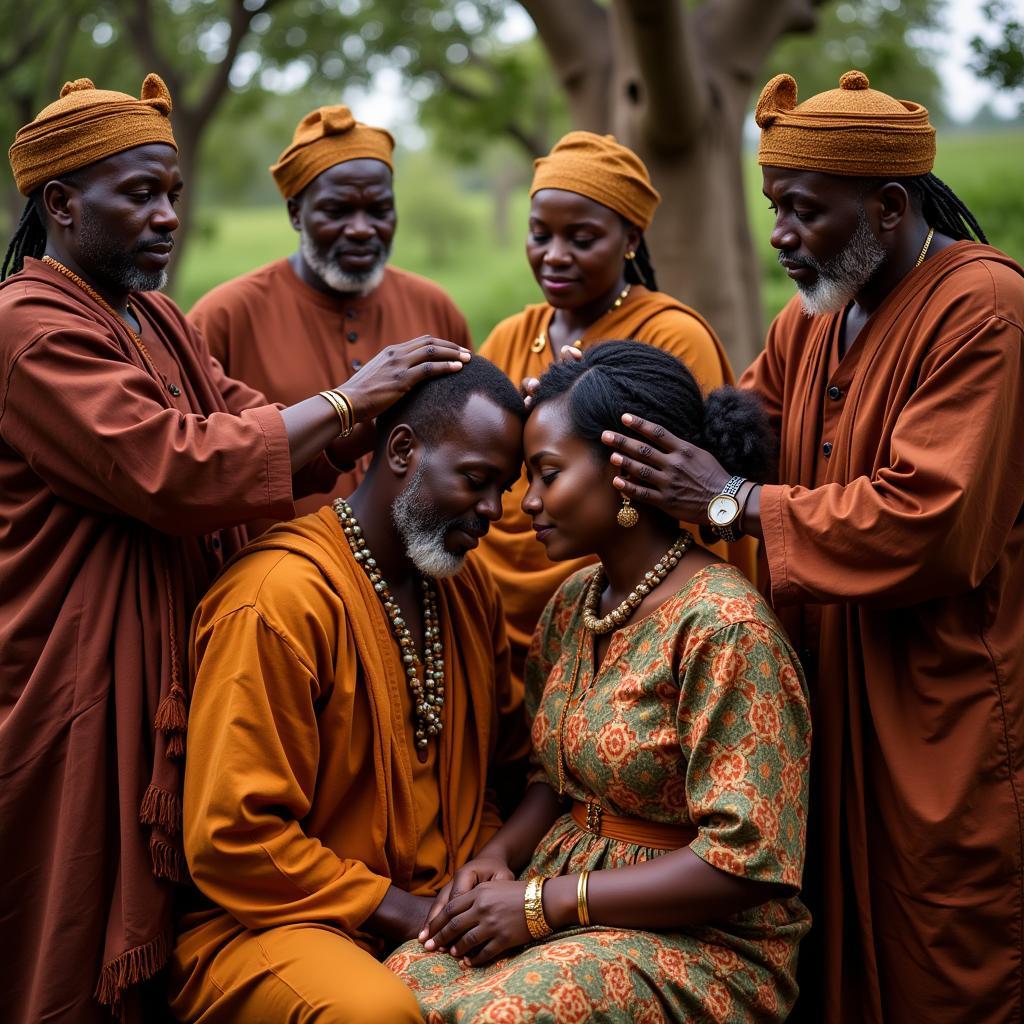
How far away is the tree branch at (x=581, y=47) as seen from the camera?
8.72 m

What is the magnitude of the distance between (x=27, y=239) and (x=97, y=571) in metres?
1.16

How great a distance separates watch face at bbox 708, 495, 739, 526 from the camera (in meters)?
3.46

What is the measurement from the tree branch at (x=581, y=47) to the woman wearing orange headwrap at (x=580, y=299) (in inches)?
158

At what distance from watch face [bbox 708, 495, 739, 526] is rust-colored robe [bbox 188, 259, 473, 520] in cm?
209

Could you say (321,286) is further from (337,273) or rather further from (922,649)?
(922,649)

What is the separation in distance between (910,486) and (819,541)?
0.90 ft

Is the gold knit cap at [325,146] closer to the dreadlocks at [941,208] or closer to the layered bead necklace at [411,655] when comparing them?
the layered bead necklace at [411,655]

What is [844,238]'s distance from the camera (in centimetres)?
360

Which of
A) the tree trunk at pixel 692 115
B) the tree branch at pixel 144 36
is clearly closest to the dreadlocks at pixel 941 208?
the tree trunk at pixel 692 115

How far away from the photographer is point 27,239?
12.9 ft

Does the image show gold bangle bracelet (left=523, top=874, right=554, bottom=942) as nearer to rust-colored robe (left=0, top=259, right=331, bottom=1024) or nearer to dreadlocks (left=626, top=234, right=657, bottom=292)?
rust-colored robe (left=0, top=259, right=331, bottom=1024)

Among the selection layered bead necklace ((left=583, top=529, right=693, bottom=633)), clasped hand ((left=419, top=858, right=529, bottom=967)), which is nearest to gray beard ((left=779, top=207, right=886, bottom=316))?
layered bead necklace ((left=583, top=529, right=693, bottom=633))

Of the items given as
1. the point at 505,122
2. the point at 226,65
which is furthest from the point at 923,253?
the point at 226,65

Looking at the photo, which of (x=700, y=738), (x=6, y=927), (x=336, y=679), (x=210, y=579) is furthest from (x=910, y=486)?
(x=6, y=927)
